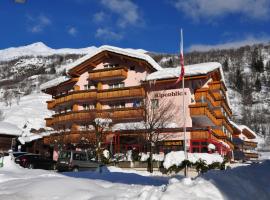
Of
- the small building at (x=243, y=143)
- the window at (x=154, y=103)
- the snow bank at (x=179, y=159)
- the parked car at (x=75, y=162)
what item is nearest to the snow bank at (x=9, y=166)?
the parked car at (x=75, y=162)

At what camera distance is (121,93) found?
44750mm

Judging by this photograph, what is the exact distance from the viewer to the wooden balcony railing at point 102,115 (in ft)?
140

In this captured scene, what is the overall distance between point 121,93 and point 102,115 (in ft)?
9.97

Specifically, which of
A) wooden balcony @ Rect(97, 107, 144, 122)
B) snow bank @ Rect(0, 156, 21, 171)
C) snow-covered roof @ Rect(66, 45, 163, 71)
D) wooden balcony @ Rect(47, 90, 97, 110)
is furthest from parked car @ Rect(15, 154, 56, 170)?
snow-covered roof @ Rect(66, 45, 163, 71)

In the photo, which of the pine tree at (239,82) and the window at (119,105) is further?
the pine tree at (239,82)

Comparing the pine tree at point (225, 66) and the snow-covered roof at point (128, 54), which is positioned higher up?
the pine tree at point (225, 66)

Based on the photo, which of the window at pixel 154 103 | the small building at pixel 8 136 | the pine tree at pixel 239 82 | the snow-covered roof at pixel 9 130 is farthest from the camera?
the pine tree at pixel 239 82

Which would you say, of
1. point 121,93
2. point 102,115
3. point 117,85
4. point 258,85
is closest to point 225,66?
point 258,85

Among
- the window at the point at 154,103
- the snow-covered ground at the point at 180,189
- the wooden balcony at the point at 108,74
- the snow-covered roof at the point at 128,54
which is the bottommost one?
the snow-covered ground at the point at 180,189

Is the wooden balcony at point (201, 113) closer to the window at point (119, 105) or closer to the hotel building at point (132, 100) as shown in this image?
the hotel building at point (132, 100)

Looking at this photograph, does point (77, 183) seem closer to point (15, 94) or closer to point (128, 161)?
point (128, 161)

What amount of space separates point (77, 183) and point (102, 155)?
Result: 75.1 ft

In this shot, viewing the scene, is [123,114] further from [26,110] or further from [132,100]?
[26,110]

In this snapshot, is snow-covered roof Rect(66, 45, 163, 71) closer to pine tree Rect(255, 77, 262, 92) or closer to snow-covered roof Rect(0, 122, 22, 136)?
snow-covered roof Rect(0, 122, 22, 136)
